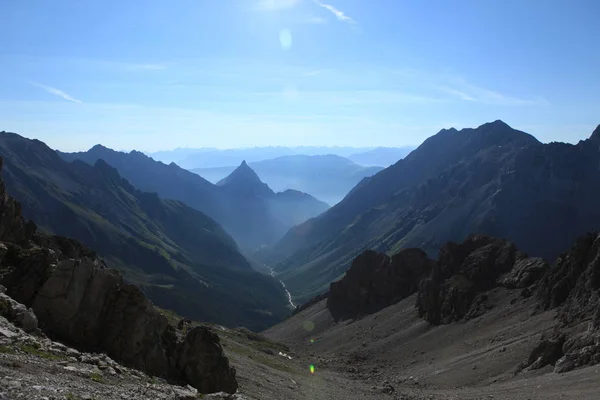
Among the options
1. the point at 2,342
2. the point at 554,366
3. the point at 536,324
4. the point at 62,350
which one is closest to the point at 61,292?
the point at 62,350

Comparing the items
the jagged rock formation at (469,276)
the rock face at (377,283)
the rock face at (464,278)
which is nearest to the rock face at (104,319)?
the jagged rock formation at (469,276)

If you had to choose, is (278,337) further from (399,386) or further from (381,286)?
(399,386)

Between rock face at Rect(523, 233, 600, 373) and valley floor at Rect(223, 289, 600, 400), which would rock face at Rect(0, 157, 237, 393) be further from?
rock face at Rect(523, 233, 600, 373)

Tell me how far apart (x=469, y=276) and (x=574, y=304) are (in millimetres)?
42359

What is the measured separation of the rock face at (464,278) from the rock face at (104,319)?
86.5m

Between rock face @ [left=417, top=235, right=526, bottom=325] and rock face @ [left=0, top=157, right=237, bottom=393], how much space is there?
8646cm

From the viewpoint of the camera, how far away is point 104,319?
40.9m

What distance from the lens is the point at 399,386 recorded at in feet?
292

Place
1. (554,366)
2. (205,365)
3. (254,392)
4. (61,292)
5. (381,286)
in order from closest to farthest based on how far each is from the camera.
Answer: (61,292) → (205,365) → (254,392) → (554,366) → (381,286)

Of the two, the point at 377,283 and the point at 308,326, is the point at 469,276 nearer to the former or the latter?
the point at 377,283

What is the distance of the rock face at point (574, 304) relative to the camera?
70.7 meters

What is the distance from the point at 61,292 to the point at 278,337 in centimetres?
13901

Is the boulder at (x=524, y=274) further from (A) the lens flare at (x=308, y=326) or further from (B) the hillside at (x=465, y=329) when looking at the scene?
(A) the lens flare at (x=308, y=326)

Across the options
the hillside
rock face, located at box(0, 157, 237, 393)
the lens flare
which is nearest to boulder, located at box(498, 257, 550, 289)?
the hillside
